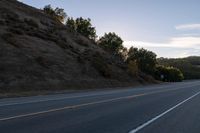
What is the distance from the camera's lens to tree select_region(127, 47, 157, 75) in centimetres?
11600

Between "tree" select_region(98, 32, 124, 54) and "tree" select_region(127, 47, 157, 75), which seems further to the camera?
"tree" select_region(98, 32, 124, 54)

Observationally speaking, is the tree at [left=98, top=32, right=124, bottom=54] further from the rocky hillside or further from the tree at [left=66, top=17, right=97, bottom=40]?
the rocky hillside

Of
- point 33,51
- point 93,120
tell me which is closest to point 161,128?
point 93,120

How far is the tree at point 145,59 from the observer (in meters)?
116

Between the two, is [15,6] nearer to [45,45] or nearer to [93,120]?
[45,45]

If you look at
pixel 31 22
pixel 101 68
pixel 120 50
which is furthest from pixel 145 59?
pixel 101 68

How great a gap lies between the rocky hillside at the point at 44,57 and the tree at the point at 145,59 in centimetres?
3660

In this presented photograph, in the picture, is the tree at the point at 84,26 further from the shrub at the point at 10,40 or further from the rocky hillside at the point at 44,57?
the shrub at the point at 10,40

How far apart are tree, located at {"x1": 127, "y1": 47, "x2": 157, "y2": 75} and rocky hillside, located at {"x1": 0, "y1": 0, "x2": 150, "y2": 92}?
36602 mm

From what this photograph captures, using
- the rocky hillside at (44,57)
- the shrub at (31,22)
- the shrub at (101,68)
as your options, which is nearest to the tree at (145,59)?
the rocky hillside at (44,57)

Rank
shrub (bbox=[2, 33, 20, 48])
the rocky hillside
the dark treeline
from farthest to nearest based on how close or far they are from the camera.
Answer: the dark treeline < shrub (bbox=[2, 33, 20, 48]) < the rocky hillside

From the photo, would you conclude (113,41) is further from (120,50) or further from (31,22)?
(31,22)

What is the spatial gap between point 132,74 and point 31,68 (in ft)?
110

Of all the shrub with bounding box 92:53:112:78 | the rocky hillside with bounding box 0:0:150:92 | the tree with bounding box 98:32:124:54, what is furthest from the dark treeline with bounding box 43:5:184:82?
the shrub with bounding box 92:53:112:78
